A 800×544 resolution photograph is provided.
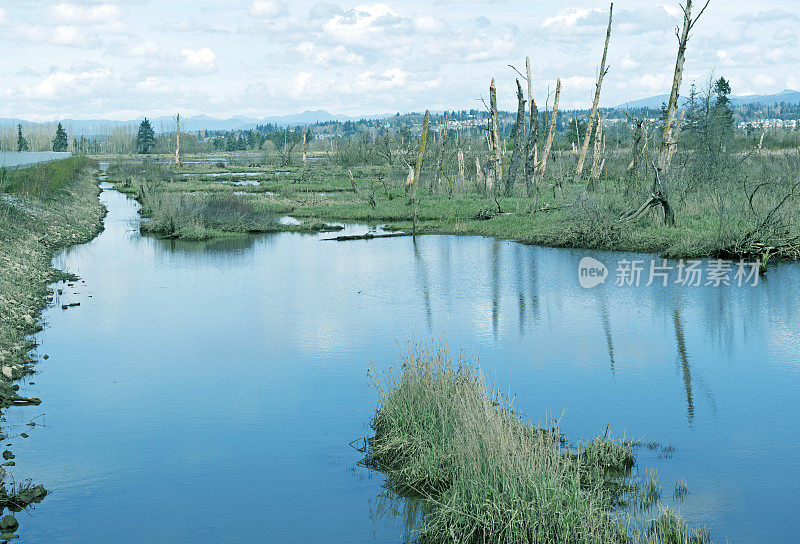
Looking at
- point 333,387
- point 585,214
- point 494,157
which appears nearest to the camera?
point 333,387

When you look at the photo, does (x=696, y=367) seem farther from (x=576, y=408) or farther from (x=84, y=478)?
(x=84, y=478)

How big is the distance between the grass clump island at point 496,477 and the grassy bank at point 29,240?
18.3 ft

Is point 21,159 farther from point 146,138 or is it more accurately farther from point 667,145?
point 146,138

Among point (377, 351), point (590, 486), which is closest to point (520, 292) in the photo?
point (377, 351)

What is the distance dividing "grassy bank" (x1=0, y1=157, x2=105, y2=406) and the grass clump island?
5.59 m

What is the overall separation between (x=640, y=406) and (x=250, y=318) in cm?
806

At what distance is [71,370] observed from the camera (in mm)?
12148

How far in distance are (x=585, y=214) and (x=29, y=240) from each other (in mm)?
16075

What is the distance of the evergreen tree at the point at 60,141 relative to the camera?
13662 cm

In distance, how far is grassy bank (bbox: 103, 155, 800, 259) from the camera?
67.7 ft

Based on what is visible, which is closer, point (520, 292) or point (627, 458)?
point (627, 458)

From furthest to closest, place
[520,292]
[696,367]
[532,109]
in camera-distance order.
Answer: [532,109] → [520,292] → [696,367]
